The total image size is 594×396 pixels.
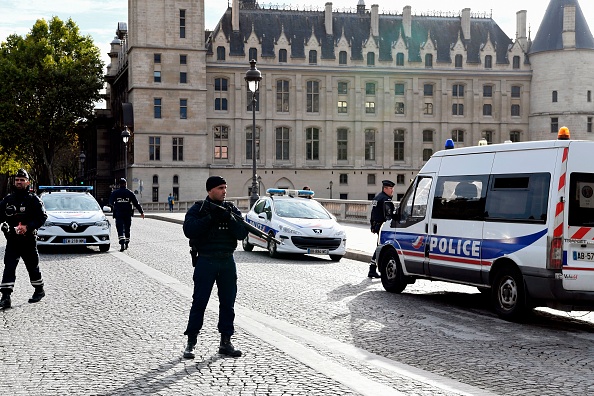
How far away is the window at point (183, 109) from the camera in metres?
75.8

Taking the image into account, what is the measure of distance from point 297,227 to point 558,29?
67.4 metres

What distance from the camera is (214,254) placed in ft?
26.2

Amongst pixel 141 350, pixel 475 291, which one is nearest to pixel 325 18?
pixel 475 291

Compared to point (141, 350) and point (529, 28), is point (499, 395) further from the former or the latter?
point (529, 28)

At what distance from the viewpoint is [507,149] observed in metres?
11.5

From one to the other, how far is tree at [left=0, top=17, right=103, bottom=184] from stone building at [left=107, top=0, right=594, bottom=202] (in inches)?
156

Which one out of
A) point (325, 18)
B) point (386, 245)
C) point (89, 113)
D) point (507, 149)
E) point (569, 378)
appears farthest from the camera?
point (325, 18)

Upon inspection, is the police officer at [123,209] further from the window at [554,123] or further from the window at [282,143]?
the window at [554,123]

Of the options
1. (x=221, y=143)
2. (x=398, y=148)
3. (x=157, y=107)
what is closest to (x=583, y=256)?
(x=157, y=107)

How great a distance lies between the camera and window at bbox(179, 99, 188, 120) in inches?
2982

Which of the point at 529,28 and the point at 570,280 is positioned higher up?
the point at 529,28

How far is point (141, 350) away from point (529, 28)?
3337 inches

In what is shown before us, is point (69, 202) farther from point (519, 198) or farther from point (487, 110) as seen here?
point (487, 110)

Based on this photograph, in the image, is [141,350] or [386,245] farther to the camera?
[386,245]
